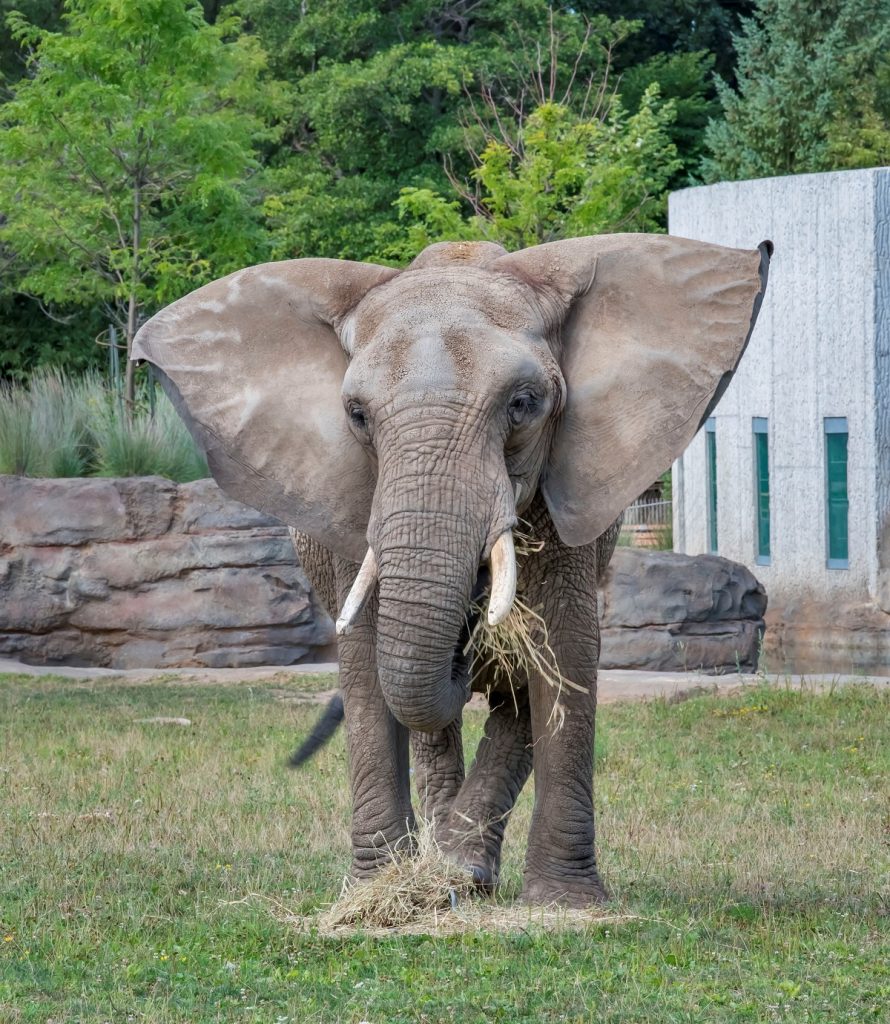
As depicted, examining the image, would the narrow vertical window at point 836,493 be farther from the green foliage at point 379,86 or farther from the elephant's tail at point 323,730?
the elephant's tail at point 323,730

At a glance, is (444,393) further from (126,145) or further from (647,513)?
(647,513)

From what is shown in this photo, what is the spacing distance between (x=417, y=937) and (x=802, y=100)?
1189 inches

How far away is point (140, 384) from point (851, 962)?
18.3m

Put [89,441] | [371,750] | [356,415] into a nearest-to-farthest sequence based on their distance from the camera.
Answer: [356,415] < [371,750] < [89,441]

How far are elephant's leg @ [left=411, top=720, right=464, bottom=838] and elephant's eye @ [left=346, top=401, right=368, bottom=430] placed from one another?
2.19 metres

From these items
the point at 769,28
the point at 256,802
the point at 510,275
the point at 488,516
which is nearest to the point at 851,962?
the point at 488,516

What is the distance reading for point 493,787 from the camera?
25.0 ft

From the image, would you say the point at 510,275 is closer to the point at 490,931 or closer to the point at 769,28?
the point at 490,931

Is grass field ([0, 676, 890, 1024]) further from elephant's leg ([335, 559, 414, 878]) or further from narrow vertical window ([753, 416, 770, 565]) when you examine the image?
narrow vertical window ([753, 416, 770, 565])

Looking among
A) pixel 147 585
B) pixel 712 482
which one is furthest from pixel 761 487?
pixel 147 585

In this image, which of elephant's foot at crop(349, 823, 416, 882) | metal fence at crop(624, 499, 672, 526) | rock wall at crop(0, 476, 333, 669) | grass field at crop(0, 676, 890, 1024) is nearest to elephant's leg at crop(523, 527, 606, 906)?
grass field at crop(0, 676, 890, 1024)

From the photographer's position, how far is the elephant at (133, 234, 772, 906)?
6164mm

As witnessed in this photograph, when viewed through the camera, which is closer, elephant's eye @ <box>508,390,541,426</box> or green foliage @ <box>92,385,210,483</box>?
elephant's eye @ <box>508,390,541,426</box>

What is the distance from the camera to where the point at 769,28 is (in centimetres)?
3572
